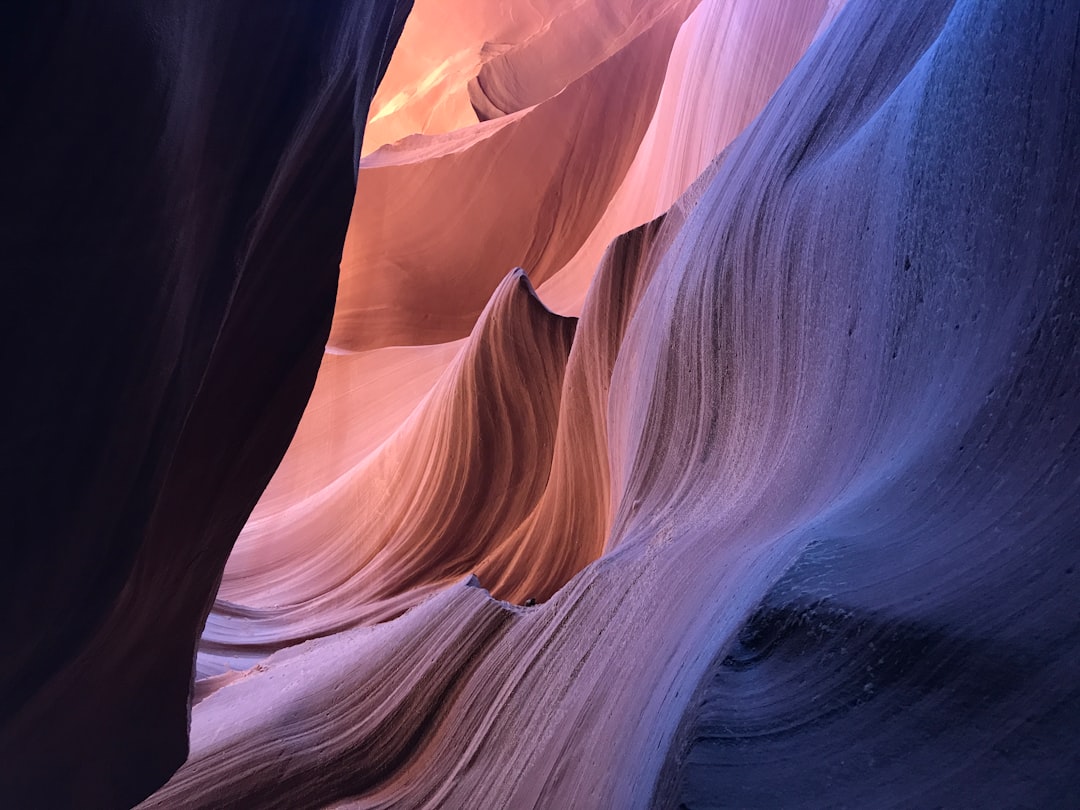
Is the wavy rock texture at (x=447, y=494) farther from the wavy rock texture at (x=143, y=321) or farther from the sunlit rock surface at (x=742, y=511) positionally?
the wavy rock texture at (x=143, y=321)

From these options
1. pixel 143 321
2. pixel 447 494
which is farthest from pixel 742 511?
pixel 447 494

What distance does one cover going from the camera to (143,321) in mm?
953

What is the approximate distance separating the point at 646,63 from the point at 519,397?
354cm

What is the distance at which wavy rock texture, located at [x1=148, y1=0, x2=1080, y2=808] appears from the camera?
0.79 metres

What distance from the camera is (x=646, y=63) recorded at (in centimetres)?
619

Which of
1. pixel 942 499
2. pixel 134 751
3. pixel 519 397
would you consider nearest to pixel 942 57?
pixel 942 499

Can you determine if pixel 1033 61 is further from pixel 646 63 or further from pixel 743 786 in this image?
pixel 646 63

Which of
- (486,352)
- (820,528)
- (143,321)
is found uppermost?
(486,352)

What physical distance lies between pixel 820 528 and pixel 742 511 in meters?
0.47

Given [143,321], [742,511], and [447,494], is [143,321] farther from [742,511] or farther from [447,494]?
[447,494]

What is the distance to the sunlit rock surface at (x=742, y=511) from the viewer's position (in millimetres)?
819

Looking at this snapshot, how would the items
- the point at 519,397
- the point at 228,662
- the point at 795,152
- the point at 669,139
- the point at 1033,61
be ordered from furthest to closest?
1. the point at 669,139
2. the point at 519,397
3. the point at 228,662
4. the point at 795,152
5. the point at 1033,61

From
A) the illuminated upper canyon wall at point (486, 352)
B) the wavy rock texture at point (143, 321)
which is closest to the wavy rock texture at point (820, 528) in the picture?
the wavy rock texture at point (143, 321)

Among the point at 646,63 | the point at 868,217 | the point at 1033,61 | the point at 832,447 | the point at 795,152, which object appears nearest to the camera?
the point at 1033,61
